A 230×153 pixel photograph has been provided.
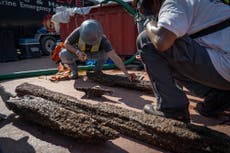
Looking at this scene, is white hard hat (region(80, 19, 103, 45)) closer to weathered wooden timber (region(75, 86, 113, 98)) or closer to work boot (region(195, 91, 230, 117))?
weathered wooden timber (region(75, 86, 113, 98))

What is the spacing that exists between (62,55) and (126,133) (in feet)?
8.49

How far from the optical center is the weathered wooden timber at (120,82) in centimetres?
319

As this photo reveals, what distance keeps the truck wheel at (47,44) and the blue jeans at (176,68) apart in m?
7.58

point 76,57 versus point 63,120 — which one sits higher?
point 76,57

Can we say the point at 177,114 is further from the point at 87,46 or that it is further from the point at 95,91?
the point at 87,46

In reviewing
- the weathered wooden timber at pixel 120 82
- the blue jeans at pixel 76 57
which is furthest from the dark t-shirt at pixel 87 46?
the weathered wooden timber at pixel 120 82

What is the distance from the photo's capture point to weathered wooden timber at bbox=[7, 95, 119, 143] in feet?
5.56

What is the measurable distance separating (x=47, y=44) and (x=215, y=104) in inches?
307

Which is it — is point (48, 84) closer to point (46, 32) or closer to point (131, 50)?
point (131, 50)

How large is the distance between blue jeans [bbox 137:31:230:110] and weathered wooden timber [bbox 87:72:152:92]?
1.05 m

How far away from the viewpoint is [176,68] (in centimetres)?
191

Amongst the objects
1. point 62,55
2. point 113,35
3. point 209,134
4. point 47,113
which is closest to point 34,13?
point 113,35

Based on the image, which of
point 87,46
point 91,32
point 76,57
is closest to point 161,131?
point 91,32

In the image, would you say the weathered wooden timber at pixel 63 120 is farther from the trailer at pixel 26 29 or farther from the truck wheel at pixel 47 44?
the truck wheel at pixel 47 44
